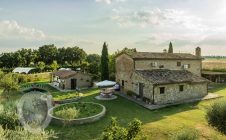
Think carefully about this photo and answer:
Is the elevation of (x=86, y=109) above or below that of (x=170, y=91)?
below

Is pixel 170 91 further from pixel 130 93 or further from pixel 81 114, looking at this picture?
pixel 81 114

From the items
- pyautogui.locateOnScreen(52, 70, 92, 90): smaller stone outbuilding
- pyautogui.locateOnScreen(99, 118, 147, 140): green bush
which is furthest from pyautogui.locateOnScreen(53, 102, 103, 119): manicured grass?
pyautogui.locateOnScreen(52, 70, 92, 90): smaller stone outbuilding

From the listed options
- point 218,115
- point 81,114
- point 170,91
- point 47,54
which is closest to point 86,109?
point 81,114

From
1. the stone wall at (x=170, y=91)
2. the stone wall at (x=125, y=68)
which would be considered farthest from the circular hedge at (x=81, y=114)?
the stone wall at (x=125, y=68)

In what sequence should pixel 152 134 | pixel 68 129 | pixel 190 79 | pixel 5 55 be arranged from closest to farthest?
pixel 152 134 < pixel 68 129 < pixel 190 79 < pixel 5 55

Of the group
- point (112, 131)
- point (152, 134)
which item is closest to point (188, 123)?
point (152, 134)

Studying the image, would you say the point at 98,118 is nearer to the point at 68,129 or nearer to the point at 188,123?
the point at 68,129

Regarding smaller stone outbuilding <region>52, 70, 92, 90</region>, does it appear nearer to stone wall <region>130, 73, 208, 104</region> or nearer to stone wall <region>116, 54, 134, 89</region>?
stone wall <region>116, 54, 134, 89</region>
